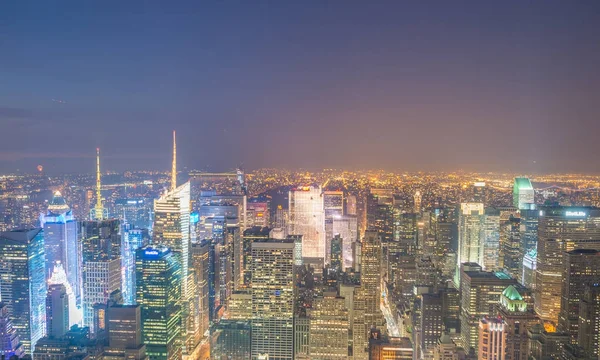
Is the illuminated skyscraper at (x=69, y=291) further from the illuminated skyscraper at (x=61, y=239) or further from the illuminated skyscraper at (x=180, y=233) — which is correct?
the illuminated skyscraper at (x=180, y=233)

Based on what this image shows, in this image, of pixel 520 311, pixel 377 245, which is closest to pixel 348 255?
pixel 377 245

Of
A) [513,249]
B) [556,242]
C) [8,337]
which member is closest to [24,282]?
[8,337]

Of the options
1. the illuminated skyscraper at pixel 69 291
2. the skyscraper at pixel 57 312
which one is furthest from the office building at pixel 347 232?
the skyscraper at pixel 57 312

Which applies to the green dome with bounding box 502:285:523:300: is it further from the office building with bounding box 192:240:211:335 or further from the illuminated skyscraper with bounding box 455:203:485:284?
the office building with bounding box 192:240:211:335

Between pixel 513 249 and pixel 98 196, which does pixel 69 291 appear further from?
pixel 513 249

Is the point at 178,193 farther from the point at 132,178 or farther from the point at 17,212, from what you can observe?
the point at 17,212

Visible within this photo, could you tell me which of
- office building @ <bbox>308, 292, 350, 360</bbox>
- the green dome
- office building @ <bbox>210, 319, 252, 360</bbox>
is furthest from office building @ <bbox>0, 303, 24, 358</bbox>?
the green dome
